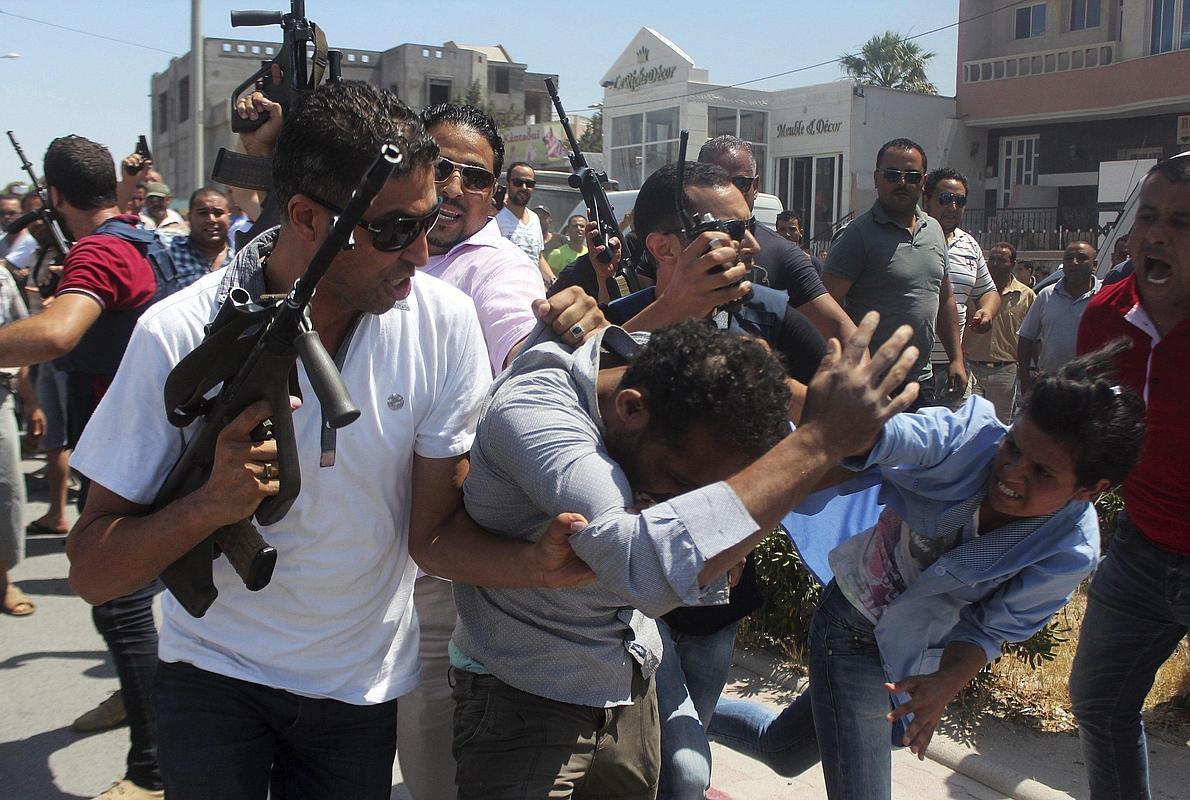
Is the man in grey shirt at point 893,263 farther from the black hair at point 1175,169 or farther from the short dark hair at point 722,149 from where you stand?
the black hair at point 1175,169

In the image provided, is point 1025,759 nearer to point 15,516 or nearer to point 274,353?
point 274,353

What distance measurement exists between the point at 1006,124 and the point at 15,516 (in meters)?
27.7

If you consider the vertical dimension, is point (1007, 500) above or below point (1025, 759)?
above

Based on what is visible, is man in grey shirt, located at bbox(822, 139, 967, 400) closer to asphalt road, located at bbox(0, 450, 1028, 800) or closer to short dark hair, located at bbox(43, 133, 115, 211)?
asphalt road, located at bbox(0, 450, 1028, 800)

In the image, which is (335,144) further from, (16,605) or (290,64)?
(16,605)

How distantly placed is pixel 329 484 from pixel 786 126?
29436mm

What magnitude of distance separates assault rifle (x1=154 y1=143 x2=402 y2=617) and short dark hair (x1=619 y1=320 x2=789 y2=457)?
1.92ft

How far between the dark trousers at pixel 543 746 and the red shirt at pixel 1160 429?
1.77 m

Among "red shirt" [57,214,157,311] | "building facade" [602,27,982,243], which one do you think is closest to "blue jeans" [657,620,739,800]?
"red shirt" [57,214,157,311]

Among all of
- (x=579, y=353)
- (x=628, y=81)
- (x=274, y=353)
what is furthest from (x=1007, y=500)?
(x=628, y=81)

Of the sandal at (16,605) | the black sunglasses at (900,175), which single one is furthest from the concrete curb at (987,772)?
the sandal at (16,605)

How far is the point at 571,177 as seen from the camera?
4.43 meters

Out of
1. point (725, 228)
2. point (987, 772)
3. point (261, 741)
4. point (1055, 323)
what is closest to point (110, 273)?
point (725, 228)

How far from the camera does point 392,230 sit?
2025 mm
